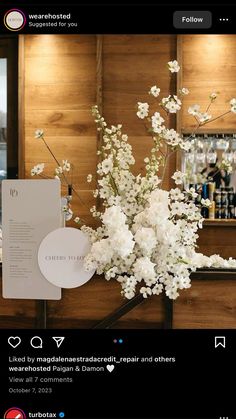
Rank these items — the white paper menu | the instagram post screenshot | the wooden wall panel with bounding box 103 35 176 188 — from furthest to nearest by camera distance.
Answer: the wooden wall panel with bounding box 103 35 176 188 → the white paper menu → the instagram post screenshot

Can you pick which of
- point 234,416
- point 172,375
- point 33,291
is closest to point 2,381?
point 33,291

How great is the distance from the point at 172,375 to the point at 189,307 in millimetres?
756

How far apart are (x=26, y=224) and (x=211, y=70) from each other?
250 centimetres

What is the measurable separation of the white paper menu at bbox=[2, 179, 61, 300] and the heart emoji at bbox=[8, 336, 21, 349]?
13 cm

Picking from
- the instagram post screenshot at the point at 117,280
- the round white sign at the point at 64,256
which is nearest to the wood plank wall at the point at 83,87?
the instagram post screenshot at the point at 117,280

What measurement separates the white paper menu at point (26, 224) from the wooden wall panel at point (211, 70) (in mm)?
2320

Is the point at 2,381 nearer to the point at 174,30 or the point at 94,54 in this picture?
the point at 174,30

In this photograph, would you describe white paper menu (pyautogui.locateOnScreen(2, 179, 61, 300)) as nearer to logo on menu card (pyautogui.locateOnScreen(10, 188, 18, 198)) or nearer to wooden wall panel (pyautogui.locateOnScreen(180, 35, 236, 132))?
logo on menu card (pyautogui.locateOnScreen(10, 188, 18, 198))

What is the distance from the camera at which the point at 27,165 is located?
137 inches

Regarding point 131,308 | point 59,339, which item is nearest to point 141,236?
point 59,339

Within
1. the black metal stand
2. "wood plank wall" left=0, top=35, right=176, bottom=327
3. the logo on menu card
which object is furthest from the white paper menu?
"wood plank wall" left=0, top=35, right=176, bottom=327

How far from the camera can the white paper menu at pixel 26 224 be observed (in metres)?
1.18

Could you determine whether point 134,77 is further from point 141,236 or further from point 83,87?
point 141,236

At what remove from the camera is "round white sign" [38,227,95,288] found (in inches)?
46.1
